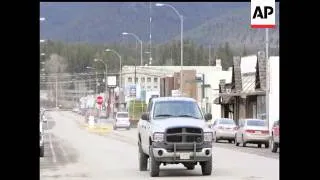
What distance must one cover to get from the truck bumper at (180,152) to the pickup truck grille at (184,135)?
0.14 m

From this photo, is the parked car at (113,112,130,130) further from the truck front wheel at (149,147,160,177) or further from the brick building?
the truck front wheel at (149,147,160,177)

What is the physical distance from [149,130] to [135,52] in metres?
117

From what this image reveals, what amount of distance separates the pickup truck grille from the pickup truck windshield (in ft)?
3.19

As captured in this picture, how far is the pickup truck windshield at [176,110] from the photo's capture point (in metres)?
22.6

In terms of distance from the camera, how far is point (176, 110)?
22.7 m

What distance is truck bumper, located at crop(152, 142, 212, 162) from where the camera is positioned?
21.6m

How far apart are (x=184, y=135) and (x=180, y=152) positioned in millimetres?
494

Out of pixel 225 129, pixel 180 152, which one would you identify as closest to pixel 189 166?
pixel 180 152

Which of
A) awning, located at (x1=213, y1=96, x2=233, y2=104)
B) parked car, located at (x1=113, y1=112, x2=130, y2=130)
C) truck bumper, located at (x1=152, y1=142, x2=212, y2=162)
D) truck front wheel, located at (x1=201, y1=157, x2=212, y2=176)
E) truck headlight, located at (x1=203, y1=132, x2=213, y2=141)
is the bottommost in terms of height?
parked car, located at (x1=113, y1=112, x2=130, y2=130)

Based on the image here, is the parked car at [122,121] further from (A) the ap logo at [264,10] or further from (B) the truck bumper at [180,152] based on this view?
(B) the truck bumper at [180,152]

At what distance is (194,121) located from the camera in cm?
2208

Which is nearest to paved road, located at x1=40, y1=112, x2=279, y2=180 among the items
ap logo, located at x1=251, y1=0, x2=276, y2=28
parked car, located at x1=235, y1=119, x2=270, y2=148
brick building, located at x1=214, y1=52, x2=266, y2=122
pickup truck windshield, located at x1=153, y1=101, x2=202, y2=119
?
pickup truck windshield, located at x1=153, y1=101, x2=202, y2=119
